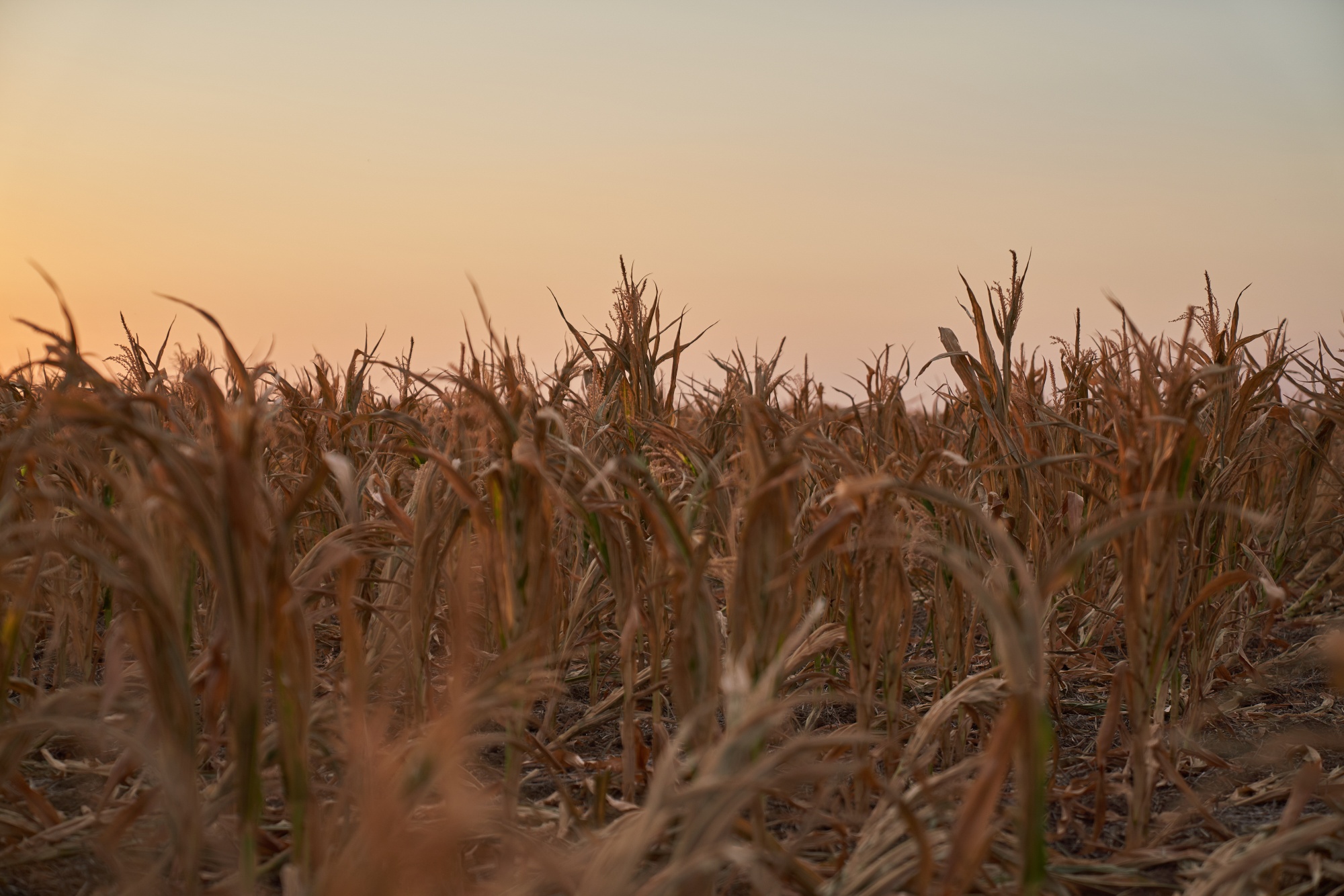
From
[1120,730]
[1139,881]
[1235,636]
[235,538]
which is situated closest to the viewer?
[235,538]

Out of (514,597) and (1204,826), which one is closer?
(514,597)

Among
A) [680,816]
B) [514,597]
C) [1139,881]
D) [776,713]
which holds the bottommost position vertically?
[1139,881]

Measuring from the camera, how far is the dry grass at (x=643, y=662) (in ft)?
3.20

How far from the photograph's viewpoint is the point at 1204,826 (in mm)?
1517

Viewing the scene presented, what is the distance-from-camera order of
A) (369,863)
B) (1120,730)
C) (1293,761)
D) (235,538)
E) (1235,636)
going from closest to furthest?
(369,863), (235,538), (1293,761), (1120,730), (1235,636)

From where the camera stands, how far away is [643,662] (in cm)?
231

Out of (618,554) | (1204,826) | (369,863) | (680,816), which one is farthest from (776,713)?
(1204,826)

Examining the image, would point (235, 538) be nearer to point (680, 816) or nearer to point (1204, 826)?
point (680, 816)

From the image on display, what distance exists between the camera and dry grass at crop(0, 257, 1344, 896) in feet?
3.20

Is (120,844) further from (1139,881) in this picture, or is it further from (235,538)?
(1139,881)

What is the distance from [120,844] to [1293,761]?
6.66 feet

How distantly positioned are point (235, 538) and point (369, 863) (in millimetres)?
355

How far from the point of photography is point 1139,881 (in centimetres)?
131

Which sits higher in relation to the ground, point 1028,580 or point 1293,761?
point 1028,580
